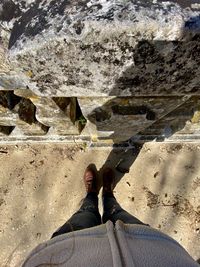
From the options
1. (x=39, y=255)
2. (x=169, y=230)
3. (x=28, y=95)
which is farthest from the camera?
(x=169, y=230)

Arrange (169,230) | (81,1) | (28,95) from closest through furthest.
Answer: (81,1)
(28,95)
(169,230)

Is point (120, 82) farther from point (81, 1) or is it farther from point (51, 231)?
point (51, 231)

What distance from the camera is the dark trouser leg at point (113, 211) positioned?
94.9 inches

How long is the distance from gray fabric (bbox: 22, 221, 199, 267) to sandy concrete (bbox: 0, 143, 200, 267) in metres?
1.07

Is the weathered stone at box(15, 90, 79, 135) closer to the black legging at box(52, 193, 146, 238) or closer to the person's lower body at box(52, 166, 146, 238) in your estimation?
the person's lower body at box(52, 166, 146, 238)

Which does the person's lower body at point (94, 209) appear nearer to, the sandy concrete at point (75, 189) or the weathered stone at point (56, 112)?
the sandy concrete at point (75, 189)

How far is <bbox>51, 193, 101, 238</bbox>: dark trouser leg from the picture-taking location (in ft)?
7.46

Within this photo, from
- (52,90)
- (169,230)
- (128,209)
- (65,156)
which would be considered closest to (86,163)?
(65,156)

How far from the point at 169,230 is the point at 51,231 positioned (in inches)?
33.2

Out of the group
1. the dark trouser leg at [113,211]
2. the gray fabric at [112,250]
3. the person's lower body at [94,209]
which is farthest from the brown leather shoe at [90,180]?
the gray fabric at [112,250]

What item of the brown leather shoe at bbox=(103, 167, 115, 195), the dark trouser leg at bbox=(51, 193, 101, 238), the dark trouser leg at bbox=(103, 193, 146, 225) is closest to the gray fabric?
the dark trouser leg at bbox=(51, 193, 101, 238)

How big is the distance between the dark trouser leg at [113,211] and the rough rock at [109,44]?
1.27 m

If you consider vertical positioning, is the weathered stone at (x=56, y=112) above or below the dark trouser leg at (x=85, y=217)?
above

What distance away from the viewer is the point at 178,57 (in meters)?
1.15
